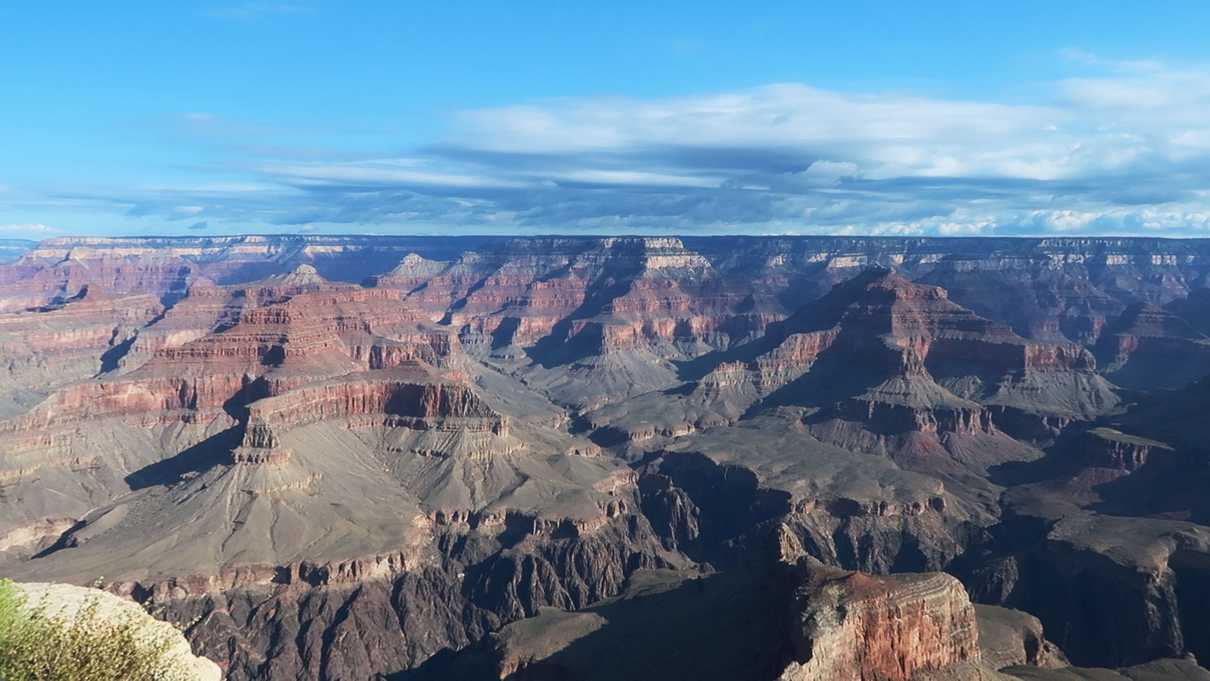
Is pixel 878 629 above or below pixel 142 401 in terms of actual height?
above

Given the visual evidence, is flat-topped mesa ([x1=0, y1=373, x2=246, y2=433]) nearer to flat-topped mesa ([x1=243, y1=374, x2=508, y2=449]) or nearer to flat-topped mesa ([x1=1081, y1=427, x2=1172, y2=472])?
flat-topped mesa ([x1=243, y1=374, x2=508, y2=449])

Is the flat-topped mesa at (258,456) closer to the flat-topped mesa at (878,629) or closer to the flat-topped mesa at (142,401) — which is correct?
the flat-topped mesa at (142,401)

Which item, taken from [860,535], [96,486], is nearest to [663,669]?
[860,535]

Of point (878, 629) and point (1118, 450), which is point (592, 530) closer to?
point (878, 629)

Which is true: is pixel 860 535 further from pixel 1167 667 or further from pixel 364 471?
pixel 364 471

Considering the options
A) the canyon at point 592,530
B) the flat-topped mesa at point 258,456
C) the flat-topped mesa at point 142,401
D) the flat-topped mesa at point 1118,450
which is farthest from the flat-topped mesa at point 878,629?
the flat-topped mesa at point 142,401

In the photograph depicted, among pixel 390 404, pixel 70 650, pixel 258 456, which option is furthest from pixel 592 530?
pixel 70 650
